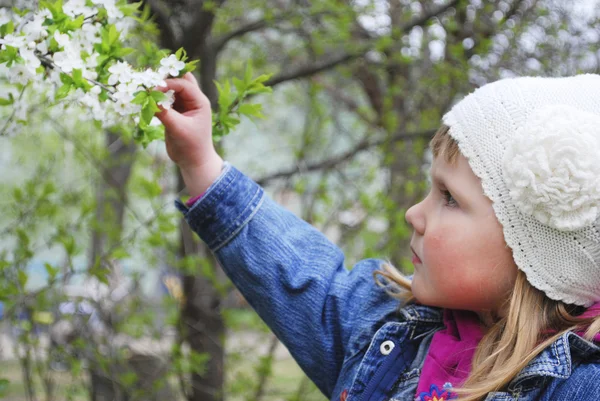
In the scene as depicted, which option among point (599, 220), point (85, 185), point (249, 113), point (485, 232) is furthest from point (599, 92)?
point (85, 185)

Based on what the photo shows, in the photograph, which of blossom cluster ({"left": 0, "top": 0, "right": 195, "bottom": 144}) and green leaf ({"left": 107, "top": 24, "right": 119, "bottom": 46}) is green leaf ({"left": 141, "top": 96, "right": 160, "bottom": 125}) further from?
green leaf ({"left": 107, "top": 24, "right": 119, "bottom": 46})

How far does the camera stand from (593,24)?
11.0 feet

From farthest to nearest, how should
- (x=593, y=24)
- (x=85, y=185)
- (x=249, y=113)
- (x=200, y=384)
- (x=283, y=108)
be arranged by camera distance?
(x=283, y=108), (x=85, y=185), (x=593, y=24), (x=200, y=384), (x=249, y=113)

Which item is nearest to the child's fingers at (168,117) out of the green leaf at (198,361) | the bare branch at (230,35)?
the bare branch at (230,35)

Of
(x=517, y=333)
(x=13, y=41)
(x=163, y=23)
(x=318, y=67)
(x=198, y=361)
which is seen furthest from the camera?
(x=318, y=67)

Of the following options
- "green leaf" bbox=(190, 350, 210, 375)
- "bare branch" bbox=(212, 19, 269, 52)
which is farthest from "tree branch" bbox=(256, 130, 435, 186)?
"green leaf" bbox=(190, 350, 210, 375)

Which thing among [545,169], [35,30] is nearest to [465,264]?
[545,169]

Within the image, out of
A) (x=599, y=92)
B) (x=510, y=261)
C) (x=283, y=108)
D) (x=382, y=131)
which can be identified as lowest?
(x=283, y=108)

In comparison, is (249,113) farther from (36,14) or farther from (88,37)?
(36,14)

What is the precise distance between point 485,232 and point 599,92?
0.37 metres

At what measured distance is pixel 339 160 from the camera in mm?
3438

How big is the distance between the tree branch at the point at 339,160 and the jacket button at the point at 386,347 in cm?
176

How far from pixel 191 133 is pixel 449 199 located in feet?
1.86

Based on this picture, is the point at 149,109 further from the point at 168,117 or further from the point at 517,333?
the point at 517,333
